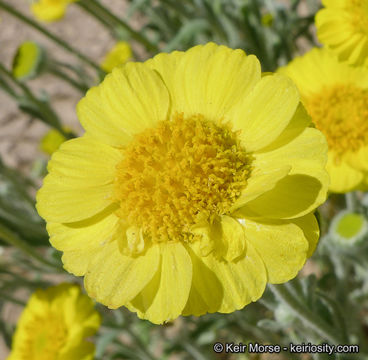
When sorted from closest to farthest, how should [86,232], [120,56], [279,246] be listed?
1. [279,246]
2. [86,232]
3. [120,56]

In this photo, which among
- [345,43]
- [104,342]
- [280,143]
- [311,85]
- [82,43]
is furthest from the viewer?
[82,43]

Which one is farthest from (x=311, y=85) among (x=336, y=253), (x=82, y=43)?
(x=82, y=43)

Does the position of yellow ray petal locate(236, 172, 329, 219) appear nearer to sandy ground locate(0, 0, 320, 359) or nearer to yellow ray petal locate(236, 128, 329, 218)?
yellow ray petal locate(236, 128, 329, 218)

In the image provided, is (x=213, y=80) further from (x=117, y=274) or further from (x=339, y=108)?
(x=339, y=108)

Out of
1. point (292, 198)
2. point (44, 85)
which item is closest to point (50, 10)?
point (44, 85)

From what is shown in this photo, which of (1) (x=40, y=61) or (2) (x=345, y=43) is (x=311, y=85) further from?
(1) (x=40, y=61)

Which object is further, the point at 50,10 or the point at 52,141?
the point at 50,10
